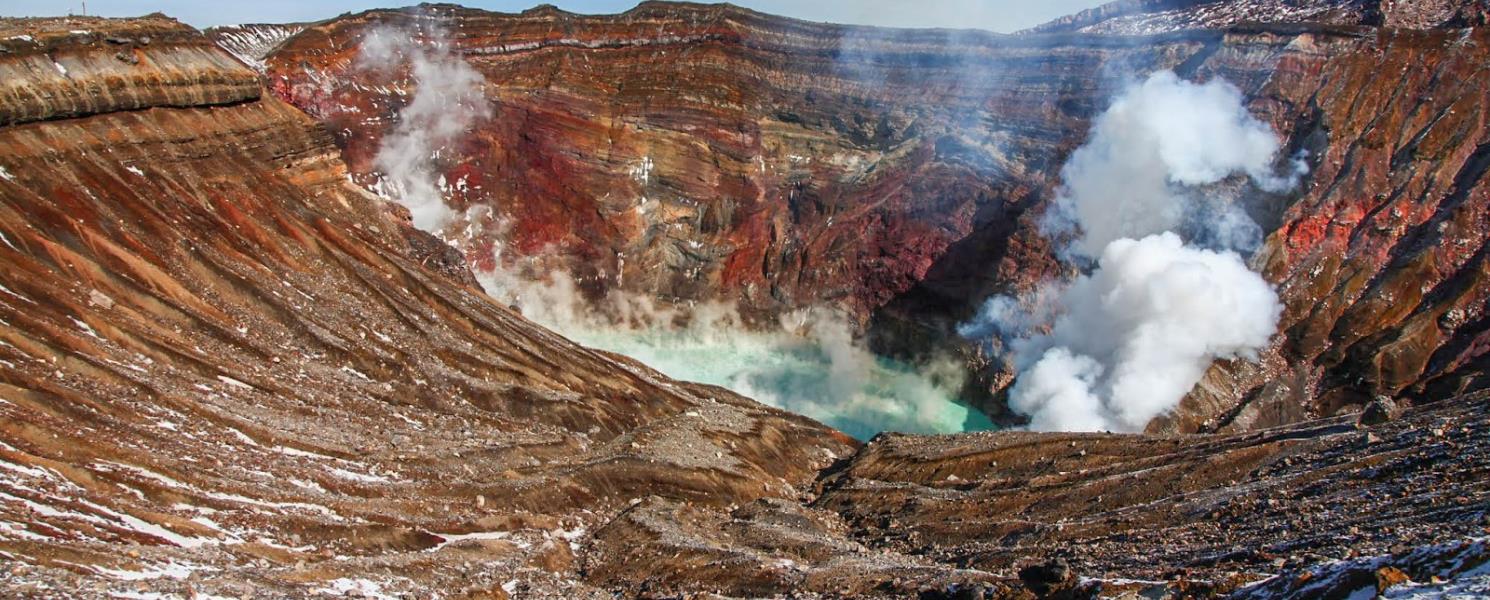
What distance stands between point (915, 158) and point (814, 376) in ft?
47.5

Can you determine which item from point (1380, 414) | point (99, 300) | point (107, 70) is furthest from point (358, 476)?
point (1380, 414)

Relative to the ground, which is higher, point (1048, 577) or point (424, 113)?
point (424, 113)

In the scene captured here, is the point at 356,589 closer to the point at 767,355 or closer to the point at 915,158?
the point at 767,355

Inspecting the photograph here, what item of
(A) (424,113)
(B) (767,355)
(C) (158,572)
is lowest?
(C) (158,572)

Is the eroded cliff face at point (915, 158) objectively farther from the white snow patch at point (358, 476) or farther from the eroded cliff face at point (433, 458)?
the white snow patch at point (358, 476)

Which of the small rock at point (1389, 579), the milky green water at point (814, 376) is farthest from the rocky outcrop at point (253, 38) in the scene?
the small rock at point (1389, 579)

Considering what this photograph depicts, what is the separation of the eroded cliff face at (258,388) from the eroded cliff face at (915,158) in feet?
36.7

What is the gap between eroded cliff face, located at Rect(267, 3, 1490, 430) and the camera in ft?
167

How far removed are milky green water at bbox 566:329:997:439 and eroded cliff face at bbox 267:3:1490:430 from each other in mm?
2248

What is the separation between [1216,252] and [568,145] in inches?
1330

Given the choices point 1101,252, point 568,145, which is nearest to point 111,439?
point 568,145

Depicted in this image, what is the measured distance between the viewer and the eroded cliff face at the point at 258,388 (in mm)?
24062

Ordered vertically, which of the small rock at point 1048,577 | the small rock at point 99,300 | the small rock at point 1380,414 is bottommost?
the small rock at point 1048,577

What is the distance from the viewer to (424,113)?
60469mm
